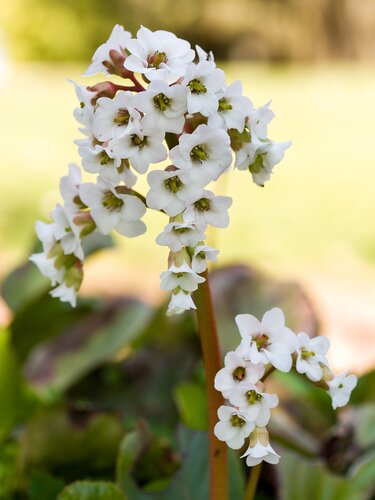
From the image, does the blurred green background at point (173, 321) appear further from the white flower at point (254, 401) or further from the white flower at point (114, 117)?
the white flower at point (114, 117)

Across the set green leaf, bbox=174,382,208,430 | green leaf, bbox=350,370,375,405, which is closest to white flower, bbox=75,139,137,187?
green leaf, bbox=174,382,208,430

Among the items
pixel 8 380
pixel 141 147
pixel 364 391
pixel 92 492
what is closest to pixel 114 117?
pixel 141 147

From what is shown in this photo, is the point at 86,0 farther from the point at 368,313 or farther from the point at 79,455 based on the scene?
the point at 79,455

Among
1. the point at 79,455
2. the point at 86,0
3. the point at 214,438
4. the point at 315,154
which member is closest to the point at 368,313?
the point at 79,455

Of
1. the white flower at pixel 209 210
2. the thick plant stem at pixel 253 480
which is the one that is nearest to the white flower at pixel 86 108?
the white flower at pixel 209 210

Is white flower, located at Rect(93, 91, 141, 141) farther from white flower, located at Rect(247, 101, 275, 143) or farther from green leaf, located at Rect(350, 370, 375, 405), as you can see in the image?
green leaf, located at Rect(350, 370, 375, 405)

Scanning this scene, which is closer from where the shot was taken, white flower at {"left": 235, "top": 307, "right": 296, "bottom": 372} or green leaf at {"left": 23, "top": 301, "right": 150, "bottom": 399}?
white flower at {"left": 235, "top": 307, "right": 296, "bottom": 372}

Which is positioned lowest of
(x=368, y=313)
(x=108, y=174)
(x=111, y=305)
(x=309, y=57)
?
(x=368, y=313)

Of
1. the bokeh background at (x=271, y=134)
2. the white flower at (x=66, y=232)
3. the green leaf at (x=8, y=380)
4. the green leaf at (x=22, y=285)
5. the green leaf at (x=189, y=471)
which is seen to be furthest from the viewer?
the bokeh background at (x=271, y=134)
